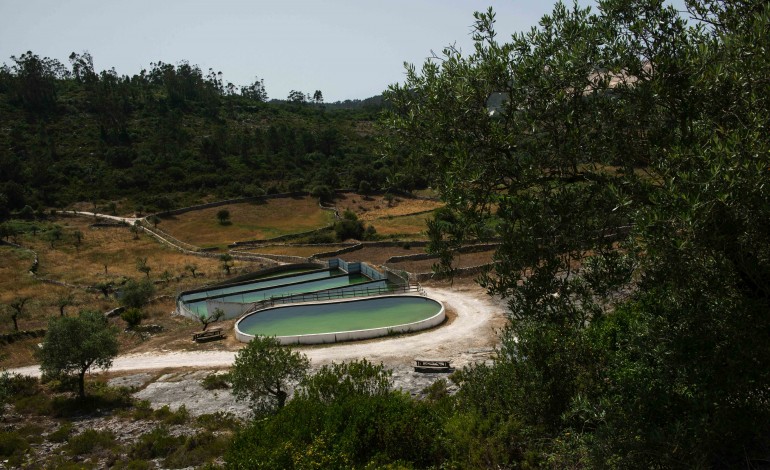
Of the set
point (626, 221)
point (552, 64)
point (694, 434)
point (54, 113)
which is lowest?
point (694, 434)

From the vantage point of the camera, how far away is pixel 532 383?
1348 centimetres

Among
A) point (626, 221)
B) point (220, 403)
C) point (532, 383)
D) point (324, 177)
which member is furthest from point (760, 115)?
point (324, 177)

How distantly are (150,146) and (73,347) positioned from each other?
9494 centimetres

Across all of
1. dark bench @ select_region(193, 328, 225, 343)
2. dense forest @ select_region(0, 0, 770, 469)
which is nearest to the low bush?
dark bench @ select_region(193, 328, 225, 343)

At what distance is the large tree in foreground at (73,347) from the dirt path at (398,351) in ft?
14.9

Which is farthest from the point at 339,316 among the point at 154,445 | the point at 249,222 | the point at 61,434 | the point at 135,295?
the point at 249,222

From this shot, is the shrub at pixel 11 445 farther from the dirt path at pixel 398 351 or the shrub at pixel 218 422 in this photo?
the dirt path at pixel 398 351

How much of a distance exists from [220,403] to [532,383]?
16318mm

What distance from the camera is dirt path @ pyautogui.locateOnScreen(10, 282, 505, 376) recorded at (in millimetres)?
28297

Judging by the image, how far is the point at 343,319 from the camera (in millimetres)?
36844

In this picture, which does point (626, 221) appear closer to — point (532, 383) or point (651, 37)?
point (651, 37)

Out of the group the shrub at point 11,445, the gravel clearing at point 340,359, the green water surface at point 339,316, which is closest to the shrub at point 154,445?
the gravel clearing at point 340,359

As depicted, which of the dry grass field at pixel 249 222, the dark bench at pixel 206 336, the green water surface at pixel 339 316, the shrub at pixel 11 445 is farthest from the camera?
the dry grass field at pixel 249 222

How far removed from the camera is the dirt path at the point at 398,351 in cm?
2830
